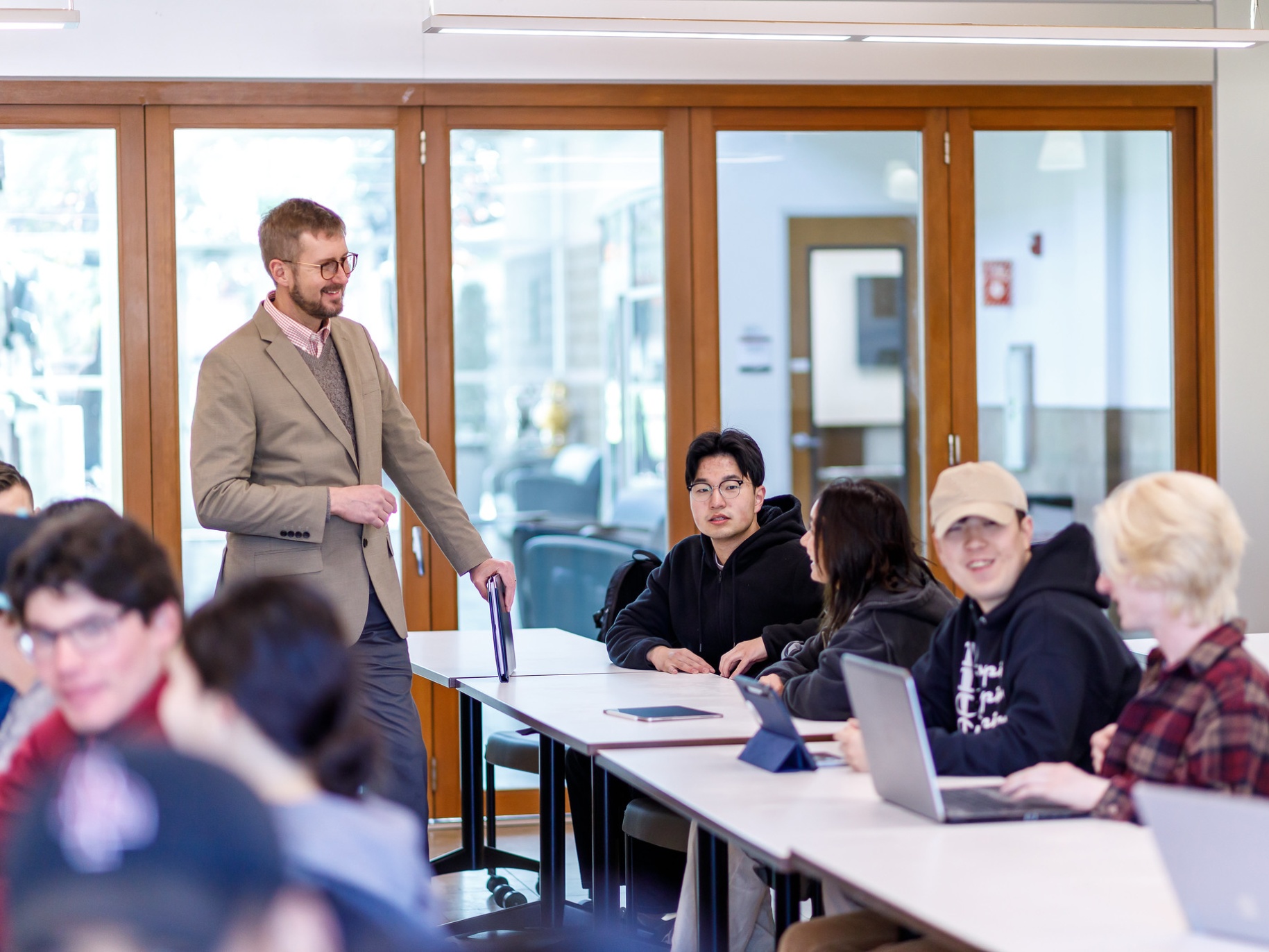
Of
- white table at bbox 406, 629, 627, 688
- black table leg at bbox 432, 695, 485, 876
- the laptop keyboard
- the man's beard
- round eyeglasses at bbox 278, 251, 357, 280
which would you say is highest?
round eyeglasses at bbox 278, 251, 357, 280

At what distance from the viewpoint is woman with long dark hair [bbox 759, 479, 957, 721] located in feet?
9.97

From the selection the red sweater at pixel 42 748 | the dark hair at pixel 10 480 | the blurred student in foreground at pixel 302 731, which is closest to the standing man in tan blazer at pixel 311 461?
the dark hair at pixel 10 480

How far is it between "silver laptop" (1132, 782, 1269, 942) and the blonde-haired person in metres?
0.36

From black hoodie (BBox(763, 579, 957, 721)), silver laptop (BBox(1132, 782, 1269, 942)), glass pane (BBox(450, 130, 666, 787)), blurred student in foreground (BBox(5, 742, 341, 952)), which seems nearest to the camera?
blurred student in foreground (BBox(5, 742, 341, 952))

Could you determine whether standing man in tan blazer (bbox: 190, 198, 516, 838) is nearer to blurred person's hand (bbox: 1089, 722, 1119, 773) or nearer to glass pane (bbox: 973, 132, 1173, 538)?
blurred person's hand (bbox: 1089, 722, 1119, 773)

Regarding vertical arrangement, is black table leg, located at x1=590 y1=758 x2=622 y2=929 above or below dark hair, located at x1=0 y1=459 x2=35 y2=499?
below

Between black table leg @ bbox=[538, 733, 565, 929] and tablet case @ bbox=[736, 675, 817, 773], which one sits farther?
black table leg @ bbox=[538, 733, 565, 929]

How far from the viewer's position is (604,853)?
3141 mm

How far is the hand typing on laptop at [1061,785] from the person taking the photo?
2.11 metres

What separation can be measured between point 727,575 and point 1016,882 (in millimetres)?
2215

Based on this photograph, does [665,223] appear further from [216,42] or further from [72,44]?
[72,44]

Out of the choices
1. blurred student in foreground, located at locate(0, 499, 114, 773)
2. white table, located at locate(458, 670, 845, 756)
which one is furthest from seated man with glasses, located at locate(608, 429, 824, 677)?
blurred student in foreground, located at locate(0, 499, 114, 773)

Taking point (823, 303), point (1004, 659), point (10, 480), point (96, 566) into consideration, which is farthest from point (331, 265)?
point (823, 303)

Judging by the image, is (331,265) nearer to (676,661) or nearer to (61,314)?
(676,661)
